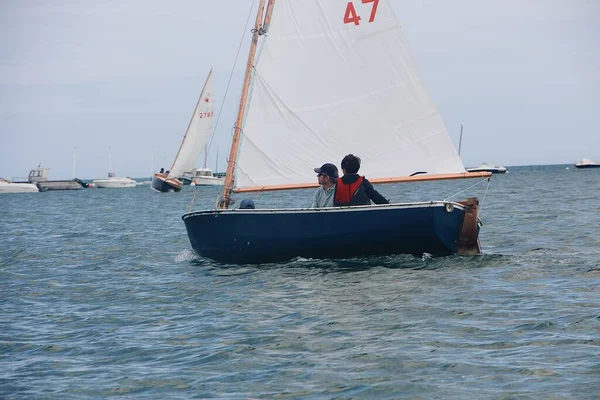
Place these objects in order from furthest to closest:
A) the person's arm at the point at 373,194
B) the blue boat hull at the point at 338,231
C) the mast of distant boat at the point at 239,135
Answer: the mast of distant boat at the point at 239,135 < the person's arm at the point at 373,194 < the blue boat hull at the point at 338,231

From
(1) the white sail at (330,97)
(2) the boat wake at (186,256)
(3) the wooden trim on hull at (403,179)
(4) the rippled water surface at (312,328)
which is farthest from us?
(2) the boat wake at (186,256)

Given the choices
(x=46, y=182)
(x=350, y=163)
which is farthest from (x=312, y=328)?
(x=46, y=182)

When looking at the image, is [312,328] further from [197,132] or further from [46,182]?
[46,182]

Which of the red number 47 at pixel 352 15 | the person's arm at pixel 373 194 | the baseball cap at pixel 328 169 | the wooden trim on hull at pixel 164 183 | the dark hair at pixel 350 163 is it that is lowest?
the wooden trim on hull at pixel 164 183

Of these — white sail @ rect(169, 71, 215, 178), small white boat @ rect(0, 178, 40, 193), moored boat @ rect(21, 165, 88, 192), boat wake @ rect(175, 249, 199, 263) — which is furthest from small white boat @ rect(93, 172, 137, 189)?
boat wake @ rect(175, 249, 199, 263)

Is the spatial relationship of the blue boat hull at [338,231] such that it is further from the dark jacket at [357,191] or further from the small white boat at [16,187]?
the small white boat at [16,187]

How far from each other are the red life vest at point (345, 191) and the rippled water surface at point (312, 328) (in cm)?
121

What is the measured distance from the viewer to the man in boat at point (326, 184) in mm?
16000

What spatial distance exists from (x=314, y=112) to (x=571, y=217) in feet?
49.3

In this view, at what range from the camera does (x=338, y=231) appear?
51.4ft

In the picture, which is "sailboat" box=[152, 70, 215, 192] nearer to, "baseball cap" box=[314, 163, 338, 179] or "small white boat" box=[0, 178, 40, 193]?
"small white boat" box=[0, 178, 40, 193]

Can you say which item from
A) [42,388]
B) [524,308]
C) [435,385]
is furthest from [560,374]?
[42,388]

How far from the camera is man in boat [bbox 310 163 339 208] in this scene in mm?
16000

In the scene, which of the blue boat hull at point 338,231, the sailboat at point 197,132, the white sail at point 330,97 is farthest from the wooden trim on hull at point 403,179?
the sailboat at point 197,132
